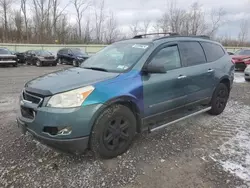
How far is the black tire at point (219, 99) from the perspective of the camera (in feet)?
16.6

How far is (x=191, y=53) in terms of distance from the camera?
4.39m

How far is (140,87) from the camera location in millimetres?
3373

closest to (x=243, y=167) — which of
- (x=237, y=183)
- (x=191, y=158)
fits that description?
(x=237, y=183)

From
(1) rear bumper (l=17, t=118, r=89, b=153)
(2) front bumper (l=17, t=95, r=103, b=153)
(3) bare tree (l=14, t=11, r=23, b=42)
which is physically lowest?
(1) rear bumper (l=17, t=118, r=89, b=153)

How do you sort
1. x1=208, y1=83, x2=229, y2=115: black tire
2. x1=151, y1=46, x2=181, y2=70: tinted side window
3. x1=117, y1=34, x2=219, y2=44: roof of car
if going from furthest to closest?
x1=208, y1=83, x2=229, y2=115: black tire → x1=117, y1=34, x2=219, y2=44: roof of car → x1=151, y1=46, x2=181, y2=70: tinted side window

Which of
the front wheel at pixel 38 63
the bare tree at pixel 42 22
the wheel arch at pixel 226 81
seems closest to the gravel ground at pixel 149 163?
the wheel arch at pixel 226 81

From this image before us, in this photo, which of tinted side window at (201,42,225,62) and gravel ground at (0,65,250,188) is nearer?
gravel ground at (0,65,250,188)

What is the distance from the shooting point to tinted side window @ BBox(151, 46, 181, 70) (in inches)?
148

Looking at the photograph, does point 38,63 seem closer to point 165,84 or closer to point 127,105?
point 165,84

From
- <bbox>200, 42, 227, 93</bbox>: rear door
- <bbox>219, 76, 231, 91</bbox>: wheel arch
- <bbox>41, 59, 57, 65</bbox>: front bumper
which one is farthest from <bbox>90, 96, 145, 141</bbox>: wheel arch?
<bbox>41, 59, 57, 65</bbox>: front bumper

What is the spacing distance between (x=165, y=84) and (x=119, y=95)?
970 mm

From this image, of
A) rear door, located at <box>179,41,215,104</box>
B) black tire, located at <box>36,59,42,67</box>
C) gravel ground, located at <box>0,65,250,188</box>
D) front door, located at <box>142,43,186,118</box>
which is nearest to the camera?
Result: gravel ground, located at <box>0,65,250,188</box>

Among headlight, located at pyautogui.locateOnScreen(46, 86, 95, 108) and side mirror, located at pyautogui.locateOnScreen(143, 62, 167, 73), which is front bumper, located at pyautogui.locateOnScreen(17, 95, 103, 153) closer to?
headlight, located at pyautogui.locateOnScreen(46, 86, 95, 108)

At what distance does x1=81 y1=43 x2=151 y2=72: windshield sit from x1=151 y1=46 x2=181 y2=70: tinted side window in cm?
25
